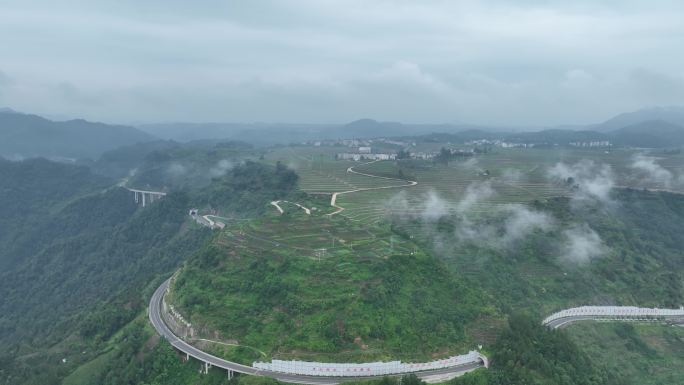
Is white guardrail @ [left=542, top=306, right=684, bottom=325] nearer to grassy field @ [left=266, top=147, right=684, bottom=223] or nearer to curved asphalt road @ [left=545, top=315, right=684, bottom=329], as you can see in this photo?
curved asphalt road @ [left=545, top=315, right=684, bottom=329]

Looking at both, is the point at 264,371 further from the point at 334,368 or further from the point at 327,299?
the point at 327,299

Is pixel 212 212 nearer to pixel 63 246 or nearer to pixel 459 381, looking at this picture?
pixel 63 246

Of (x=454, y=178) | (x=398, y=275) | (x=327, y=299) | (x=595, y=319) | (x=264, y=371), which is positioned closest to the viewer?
(x=264, y=371)

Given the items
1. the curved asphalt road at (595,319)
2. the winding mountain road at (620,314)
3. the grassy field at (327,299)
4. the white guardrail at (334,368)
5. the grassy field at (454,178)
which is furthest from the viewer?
the grassy field at (454,178)

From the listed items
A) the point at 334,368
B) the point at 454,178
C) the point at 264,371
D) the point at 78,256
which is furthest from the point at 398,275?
the point at 78,256

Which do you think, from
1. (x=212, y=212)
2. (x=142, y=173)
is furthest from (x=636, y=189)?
(x=142, y=173)

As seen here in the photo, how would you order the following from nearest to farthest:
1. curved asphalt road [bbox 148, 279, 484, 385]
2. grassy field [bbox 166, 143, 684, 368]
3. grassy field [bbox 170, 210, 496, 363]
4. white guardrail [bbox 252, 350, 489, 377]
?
curved asphalt road [bbox 148, 279, 484, 385]
white guardrail [bbox 252, 350, 489, 377]
grassy field [bbox 170, 210, 496, 363]
grassy field [bbox 166, 143, 684, 368]

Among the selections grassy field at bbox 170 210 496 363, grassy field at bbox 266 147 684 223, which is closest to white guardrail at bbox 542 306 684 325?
grassy field at bbox 170 210 496 363

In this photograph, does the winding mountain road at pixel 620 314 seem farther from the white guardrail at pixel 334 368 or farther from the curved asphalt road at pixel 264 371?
the white guardrail at pixel 334 368

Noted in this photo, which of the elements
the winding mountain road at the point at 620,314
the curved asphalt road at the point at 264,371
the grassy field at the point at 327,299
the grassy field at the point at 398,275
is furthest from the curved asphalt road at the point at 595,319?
the curved asphalt road at the point at 264,371
